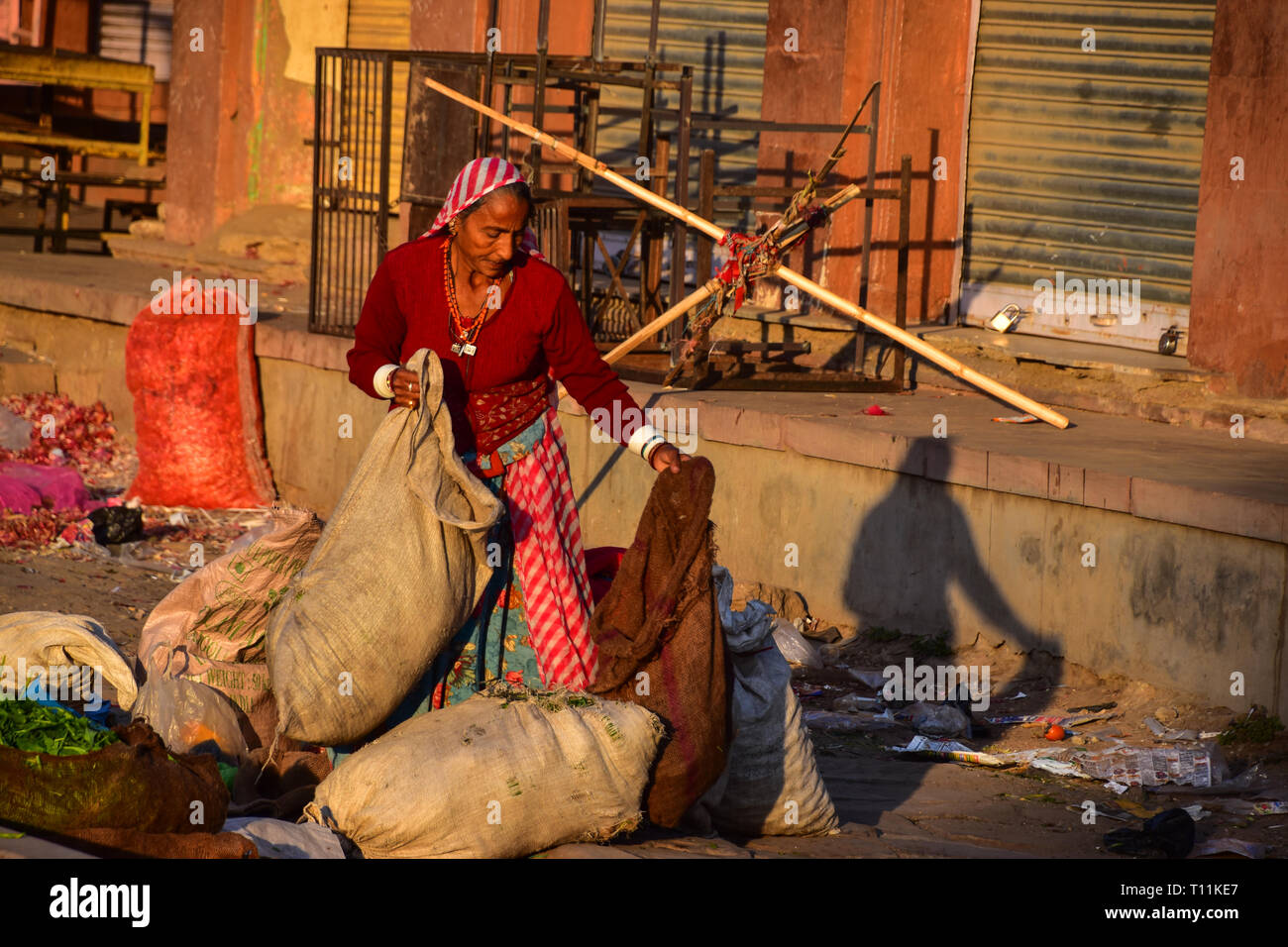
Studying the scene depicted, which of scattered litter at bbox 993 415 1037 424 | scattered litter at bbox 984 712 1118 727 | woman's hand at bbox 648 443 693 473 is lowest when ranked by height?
scattered litter at bbox 984 712 1118 727

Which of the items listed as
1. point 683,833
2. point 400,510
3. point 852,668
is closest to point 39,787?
point 400,510

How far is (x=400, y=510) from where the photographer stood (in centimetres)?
394

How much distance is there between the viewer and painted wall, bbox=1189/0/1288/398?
6957 millimetres

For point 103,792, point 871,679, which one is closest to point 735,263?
point 871,679

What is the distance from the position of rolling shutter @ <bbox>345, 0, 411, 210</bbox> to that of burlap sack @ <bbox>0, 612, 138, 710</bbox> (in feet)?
24.5

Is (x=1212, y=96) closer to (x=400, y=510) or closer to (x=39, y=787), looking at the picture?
(x=400, y=510)

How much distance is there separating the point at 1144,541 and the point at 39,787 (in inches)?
149

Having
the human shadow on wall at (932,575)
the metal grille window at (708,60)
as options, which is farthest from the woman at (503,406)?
the metal grille window at (708,60)

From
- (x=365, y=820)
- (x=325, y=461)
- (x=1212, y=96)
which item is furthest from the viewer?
(x=325, y=461)

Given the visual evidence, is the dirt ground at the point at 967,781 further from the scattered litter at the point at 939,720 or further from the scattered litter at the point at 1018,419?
the scattered litter at the point at 1018,419

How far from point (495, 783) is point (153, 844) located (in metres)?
0.75

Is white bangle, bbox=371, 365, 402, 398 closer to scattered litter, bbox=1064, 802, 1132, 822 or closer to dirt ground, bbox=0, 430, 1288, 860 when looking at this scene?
dirt ground, bbox=0, 430, 1288, 860

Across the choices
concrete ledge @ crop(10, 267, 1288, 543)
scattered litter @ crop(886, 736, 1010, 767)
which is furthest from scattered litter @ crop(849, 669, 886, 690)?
concrete ledge @ crop(10, 267, 1288, 543)

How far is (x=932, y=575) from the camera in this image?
6469 millimetres
